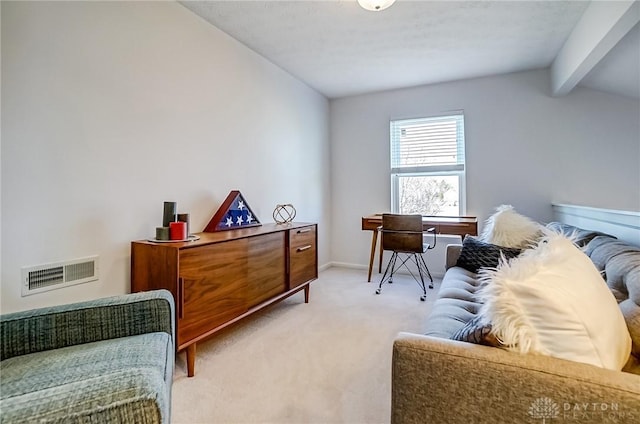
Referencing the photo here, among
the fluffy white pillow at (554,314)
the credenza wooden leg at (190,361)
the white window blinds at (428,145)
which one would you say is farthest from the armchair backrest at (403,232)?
the fluffy white pillow at (554,314)

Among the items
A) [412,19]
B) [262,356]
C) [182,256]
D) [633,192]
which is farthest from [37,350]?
[633,192]

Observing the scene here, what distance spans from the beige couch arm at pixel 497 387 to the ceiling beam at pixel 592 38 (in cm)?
211

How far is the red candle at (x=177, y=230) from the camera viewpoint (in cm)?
193

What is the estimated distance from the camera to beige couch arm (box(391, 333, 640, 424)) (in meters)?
0.67

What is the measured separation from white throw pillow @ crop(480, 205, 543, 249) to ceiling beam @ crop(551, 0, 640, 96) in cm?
131

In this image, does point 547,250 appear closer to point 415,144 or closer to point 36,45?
point 36,45

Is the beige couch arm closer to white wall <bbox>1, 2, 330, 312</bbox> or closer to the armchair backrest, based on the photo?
white wall <bbox>1, 2, 330, 312</bbox>

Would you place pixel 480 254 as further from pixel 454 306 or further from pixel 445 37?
pixel 445 37

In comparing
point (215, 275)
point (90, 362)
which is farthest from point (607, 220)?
point (90, 362)

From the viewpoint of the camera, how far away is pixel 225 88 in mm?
2711

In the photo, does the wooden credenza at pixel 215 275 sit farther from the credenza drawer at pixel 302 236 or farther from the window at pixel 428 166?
the window at pixel 428 166

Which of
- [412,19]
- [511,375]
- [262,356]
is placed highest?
[412,19]

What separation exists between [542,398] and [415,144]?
377cm

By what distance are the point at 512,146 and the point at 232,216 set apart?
3.26 metres
